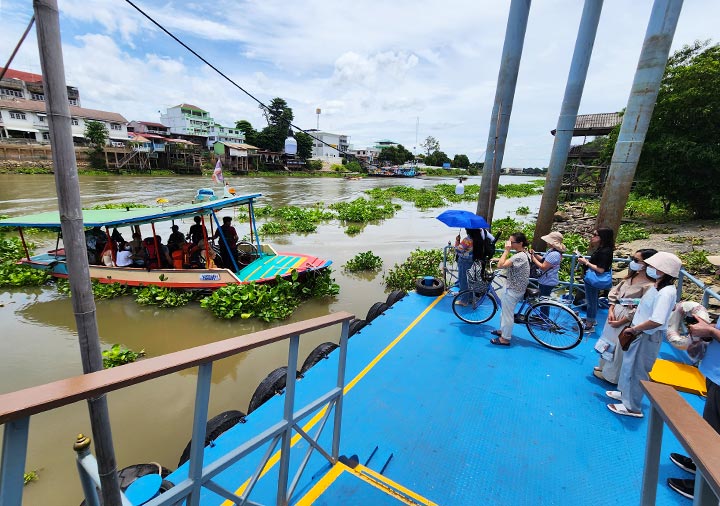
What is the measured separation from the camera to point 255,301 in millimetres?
8500

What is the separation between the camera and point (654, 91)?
6.54m

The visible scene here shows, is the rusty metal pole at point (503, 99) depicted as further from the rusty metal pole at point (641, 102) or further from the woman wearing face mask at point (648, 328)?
the woman wearing face mask at point (648, 328)

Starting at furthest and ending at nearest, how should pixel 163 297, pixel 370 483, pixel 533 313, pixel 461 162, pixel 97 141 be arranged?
pixel 461 162 → pixel 97 141 → pixel 163 297 → pixel 533 313 → pixel 370 483

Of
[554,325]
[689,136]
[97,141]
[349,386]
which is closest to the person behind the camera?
[349,386]

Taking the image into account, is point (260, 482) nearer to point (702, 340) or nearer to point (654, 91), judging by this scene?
point (702, 340)

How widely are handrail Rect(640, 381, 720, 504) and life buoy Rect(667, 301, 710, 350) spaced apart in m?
2.22

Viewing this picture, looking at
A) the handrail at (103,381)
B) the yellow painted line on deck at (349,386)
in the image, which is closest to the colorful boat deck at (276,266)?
the yellow painted line on deck at (349,386)

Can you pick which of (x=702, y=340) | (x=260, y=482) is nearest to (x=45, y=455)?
(x=260, y=482)

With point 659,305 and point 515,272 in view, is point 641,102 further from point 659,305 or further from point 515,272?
point 659,305

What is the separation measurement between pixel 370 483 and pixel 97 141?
181 ft

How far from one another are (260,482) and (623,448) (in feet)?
11.0

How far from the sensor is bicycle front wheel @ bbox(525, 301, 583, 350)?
514 centimetres

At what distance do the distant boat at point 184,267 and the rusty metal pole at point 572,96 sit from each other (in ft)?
19.9

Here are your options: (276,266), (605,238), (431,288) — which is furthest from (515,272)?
(276,266)
